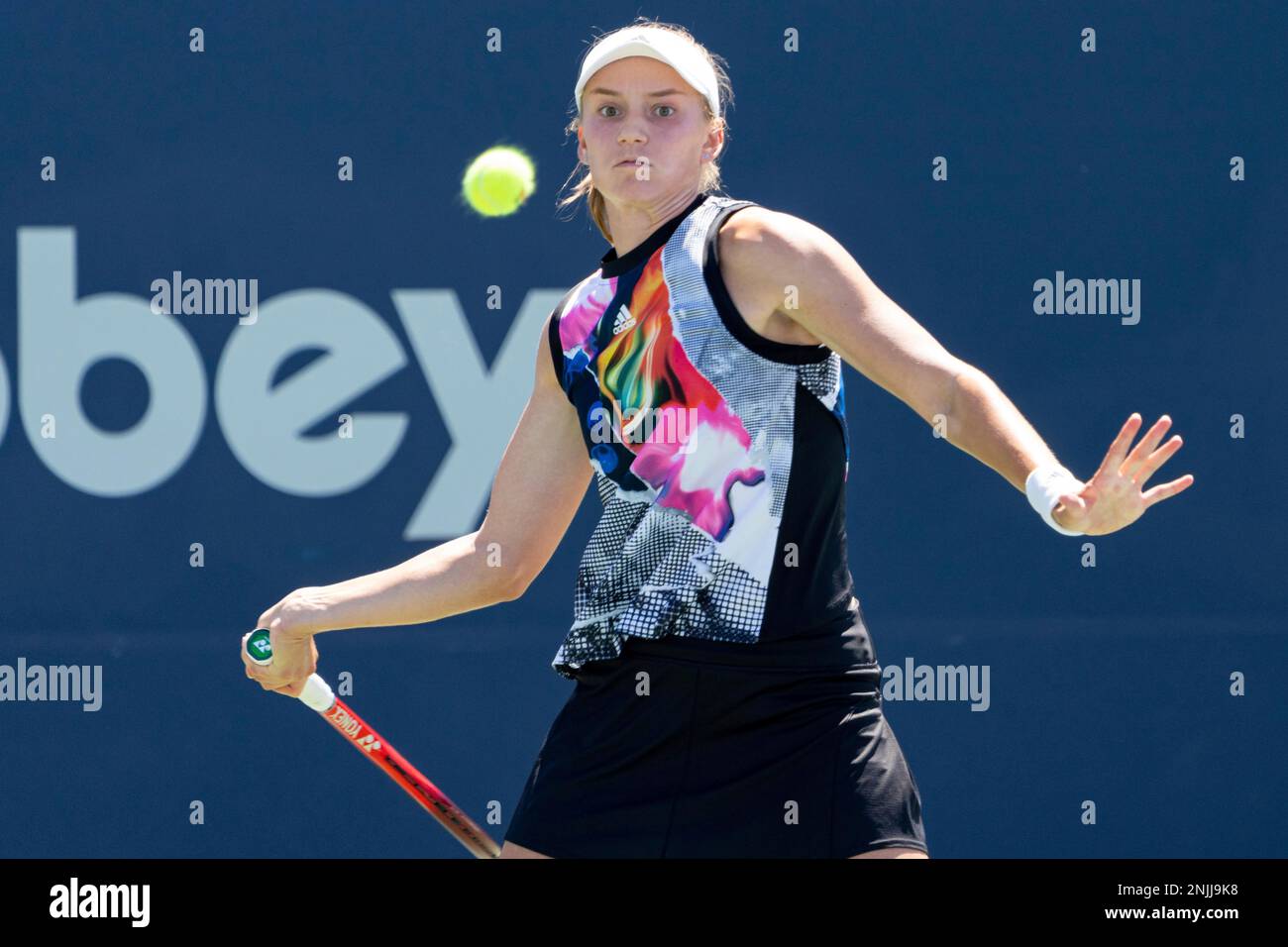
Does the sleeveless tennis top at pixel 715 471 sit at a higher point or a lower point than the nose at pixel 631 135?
lower

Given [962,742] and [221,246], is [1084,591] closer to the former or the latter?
[962,742]

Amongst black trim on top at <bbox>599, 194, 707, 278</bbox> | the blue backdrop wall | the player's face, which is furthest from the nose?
the blue backdrop wall

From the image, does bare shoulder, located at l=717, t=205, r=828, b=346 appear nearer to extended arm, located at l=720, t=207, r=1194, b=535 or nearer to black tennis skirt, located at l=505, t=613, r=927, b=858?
extended arm, located at l=720, t=207, r=1194, b=535

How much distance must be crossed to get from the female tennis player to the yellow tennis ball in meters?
1.70

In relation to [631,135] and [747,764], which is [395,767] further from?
[631,135]

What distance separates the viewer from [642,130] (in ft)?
8.47

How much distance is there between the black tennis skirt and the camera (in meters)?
2.40

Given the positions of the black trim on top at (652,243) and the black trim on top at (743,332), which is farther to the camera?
the black trim on top at (652,243)

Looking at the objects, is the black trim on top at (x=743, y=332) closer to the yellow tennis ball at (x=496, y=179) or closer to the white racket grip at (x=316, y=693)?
the white racket grip at (x=316, y=693)

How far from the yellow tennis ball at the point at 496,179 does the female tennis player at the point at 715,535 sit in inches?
66.8

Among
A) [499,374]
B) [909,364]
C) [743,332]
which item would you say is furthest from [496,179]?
[909,364]

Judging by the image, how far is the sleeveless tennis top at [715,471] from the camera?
242 cm

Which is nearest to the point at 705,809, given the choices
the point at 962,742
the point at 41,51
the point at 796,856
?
the point at 796,856

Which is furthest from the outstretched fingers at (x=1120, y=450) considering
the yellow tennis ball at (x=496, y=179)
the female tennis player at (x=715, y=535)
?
the yellow tennis ball at (x=496, y=179)
